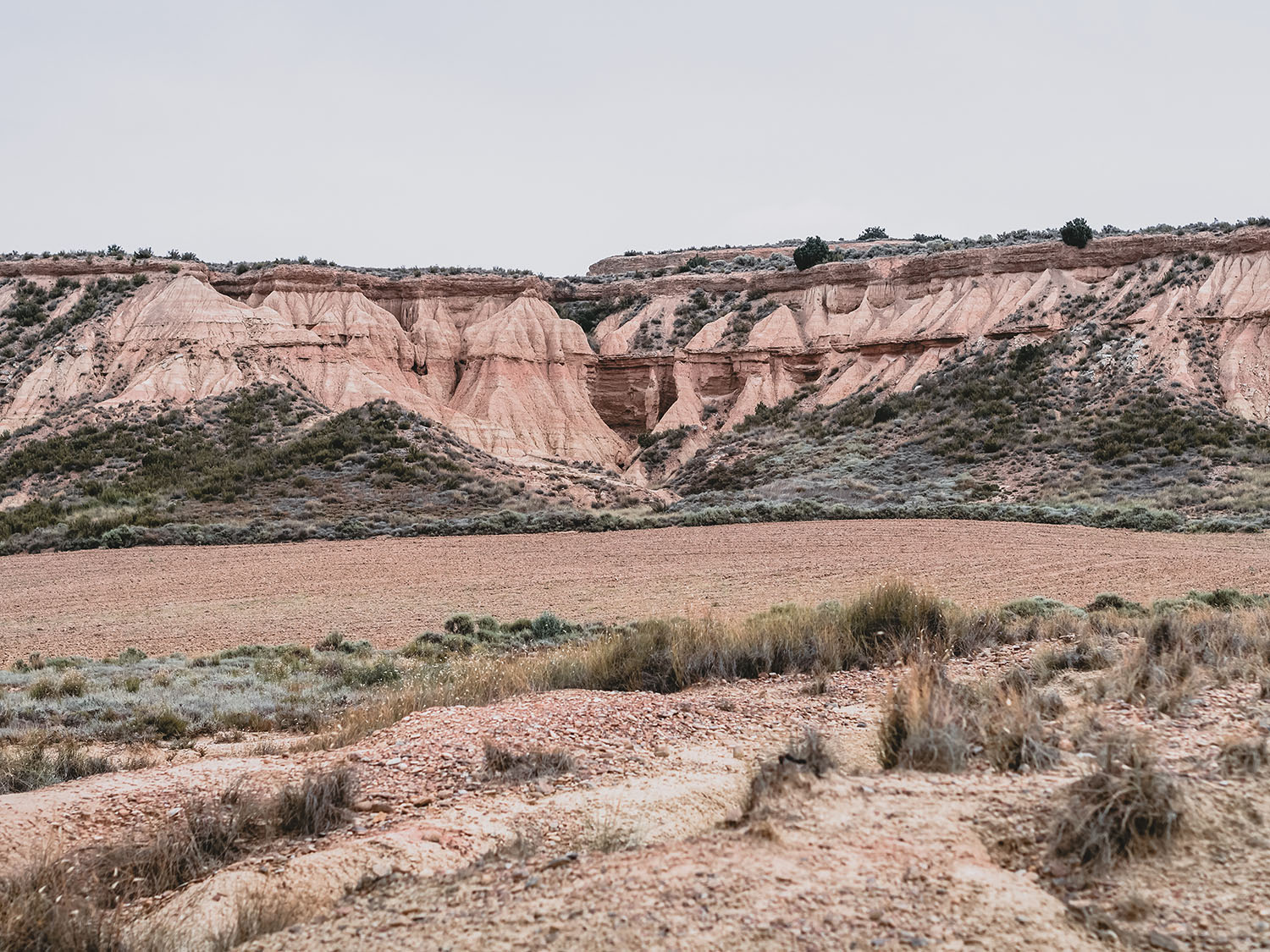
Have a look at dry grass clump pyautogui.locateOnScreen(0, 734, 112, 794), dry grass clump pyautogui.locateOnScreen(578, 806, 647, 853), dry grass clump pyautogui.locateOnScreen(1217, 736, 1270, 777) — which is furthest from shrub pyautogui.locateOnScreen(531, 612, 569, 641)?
dry grass clump pyautogui.locateOnScreen(1217, 736, 1270, 777)

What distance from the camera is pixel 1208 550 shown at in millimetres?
21078

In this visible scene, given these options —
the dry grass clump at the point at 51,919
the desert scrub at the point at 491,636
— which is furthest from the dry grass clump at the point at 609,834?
the desert scrub at the point at 491,636

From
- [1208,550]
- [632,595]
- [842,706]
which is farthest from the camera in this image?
[1208,550]

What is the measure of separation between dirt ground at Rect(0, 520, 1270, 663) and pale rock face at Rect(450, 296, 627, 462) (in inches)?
723

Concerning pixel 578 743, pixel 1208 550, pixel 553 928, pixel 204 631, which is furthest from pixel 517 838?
pixel 1208 550

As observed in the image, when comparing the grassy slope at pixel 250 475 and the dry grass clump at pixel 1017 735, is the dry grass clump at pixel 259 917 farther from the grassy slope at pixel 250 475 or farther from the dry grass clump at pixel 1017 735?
the grassy slope at pixel 250 475

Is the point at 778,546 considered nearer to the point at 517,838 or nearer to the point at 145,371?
the point at 517,838

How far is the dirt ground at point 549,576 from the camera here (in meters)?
16.2

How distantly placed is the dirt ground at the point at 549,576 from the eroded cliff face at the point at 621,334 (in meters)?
16.9

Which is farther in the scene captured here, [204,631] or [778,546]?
[778,546]

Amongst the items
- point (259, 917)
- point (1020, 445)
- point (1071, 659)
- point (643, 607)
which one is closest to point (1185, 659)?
point (1071, 659)

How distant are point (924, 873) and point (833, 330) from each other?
151 ft

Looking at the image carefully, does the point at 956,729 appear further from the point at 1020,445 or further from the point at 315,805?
the point at 1020,445

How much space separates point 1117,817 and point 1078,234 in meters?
44.5
